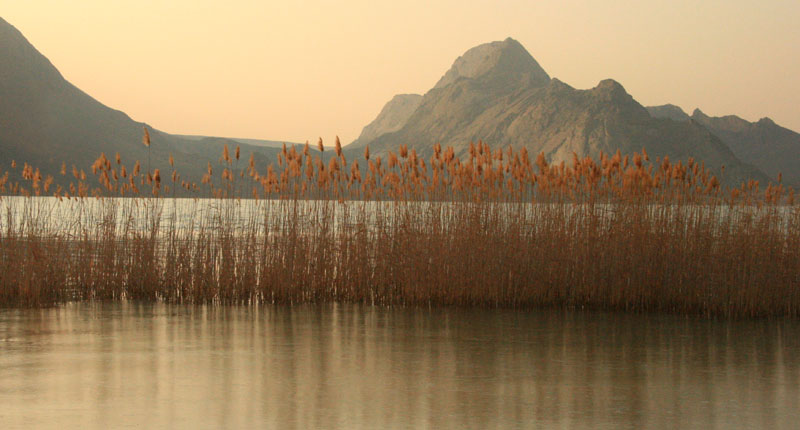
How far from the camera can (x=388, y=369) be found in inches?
261

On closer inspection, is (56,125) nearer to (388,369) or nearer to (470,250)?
(470,250)

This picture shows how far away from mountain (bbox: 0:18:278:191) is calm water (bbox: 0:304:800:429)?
157 metres

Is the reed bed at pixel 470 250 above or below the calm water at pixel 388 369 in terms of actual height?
above

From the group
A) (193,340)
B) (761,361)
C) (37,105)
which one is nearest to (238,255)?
(193,340)

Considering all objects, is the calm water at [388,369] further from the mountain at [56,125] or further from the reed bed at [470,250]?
the mountain at [56,125]

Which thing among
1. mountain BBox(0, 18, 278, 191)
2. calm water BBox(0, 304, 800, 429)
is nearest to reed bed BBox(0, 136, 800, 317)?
calm water BBox(0, 304, 800, 429)

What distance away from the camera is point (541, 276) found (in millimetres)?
10078

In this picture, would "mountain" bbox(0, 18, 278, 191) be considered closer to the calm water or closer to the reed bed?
the reed bed

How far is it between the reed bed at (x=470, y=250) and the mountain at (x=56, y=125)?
154m

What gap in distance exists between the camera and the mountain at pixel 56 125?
540 feet

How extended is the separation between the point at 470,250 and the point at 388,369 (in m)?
3.66

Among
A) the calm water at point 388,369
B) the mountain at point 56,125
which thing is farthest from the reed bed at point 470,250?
the mountain at point 56,125

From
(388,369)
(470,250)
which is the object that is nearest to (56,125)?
(470,250)

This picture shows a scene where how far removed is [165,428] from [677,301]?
6891 mm
